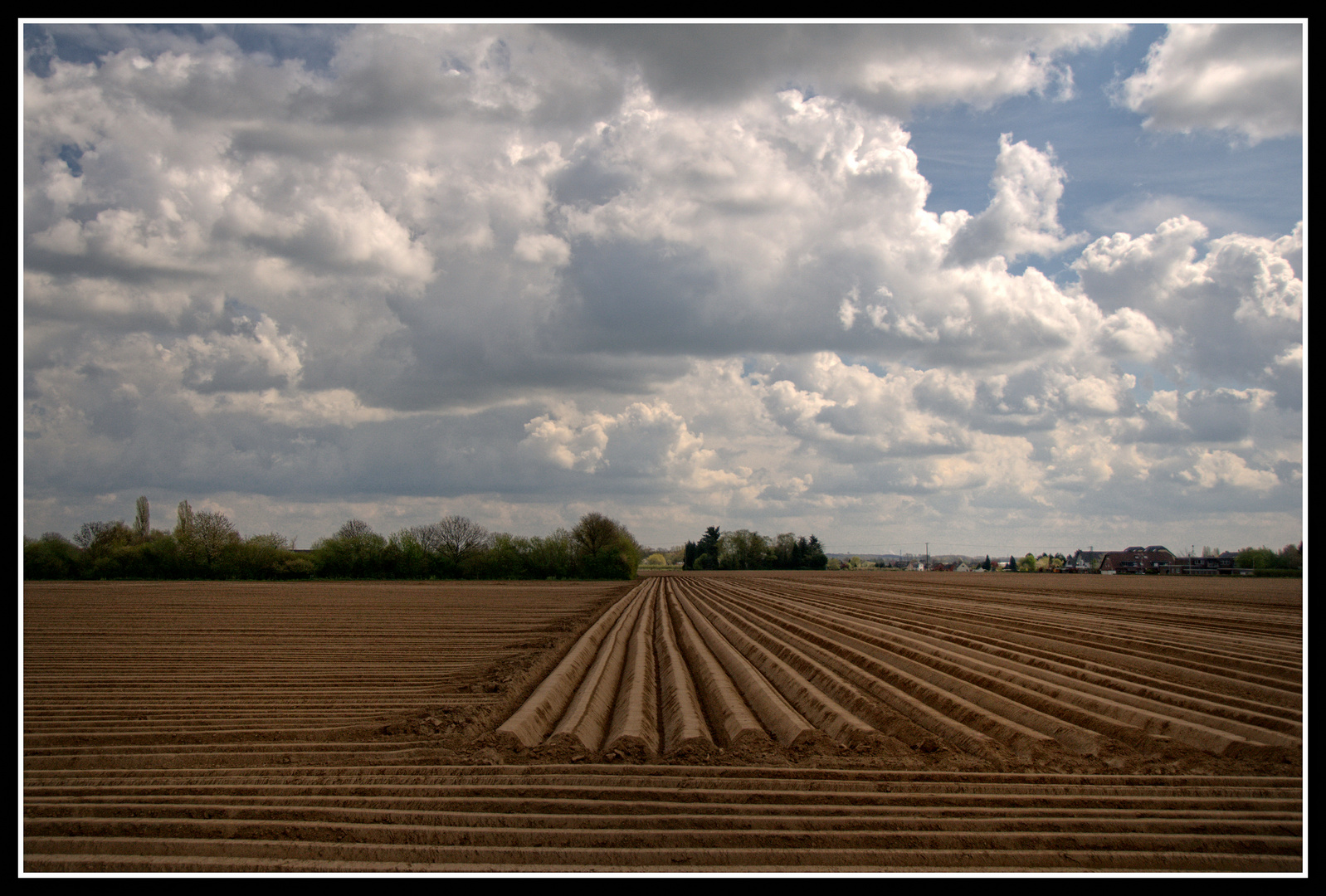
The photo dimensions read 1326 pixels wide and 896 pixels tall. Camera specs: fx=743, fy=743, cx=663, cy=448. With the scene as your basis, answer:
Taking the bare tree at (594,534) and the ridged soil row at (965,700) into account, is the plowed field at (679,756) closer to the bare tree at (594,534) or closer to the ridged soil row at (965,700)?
the ridged soil row at (965,700)

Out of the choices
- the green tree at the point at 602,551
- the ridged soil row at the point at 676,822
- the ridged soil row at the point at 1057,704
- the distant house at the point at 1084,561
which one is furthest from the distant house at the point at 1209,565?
the ridged soil row at the point at 676,822

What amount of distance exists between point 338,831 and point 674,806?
3.14 metres

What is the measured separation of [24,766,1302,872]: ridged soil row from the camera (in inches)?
249

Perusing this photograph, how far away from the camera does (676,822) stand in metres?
6.96

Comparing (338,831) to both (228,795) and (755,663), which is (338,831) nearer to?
(228,795)

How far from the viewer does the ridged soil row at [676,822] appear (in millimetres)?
6328

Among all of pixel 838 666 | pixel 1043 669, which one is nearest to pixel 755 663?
pixel 838 666

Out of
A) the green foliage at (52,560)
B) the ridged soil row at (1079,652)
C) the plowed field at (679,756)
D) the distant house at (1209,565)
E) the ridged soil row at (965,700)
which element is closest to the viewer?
the plowed field at (679,756)

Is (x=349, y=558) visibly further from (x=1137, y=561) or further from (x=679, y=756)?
(x=1137, y=561)

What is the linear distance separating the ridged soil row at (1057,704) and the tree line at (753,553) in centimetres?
10822

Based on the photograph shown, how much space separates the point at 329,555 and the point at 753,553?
72.3m

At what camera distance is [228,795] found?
25.5 ft

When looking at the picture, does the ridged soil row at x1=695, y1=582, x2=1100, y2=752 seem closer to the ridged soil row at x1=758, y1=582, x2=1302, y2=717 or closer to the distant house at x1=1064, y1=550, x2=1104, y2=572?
the ridged soil row at x1=758, y1=582, x2=1302, y2=717

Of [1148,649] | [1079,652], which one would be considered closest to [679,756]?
[1079,652]
